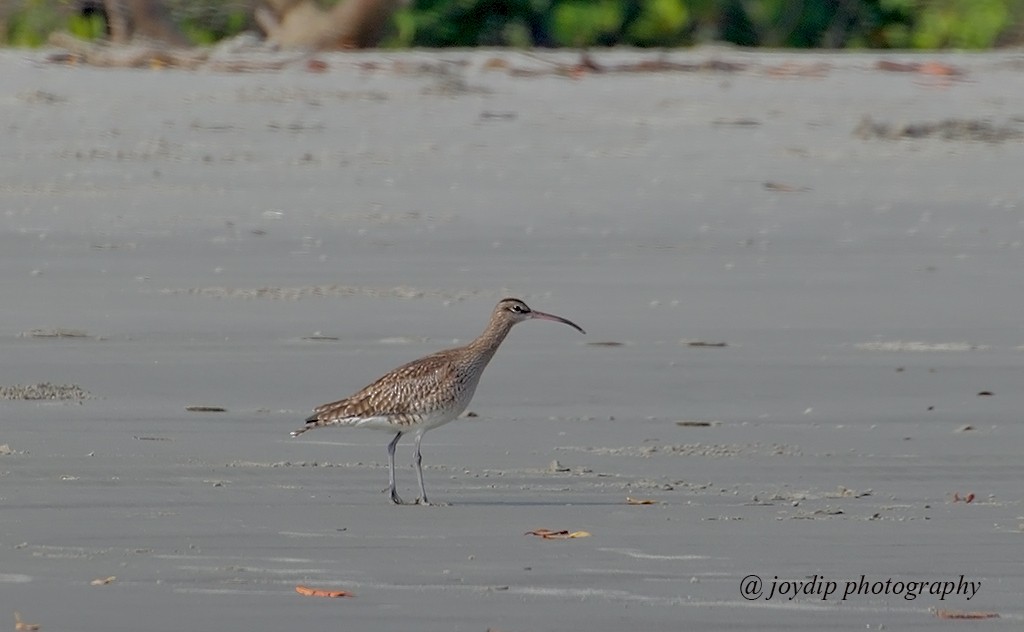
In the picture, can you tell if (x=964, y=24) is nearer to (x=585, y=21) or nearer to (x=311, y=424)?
(x=585, y=21)

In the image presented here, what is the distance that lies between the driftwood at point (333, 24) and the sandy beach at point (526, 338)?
1.29 m

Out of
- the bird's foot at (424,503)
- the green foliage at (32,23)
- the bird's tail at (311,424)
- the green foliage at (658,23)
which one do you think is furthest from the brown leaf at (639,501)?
the green foliage at (658,23)

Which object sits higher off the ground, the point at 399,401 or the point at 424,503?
the point at 399,401

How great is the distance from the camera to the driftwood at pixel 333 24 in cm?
1912

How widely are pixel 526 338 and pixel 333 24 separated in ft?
31.7

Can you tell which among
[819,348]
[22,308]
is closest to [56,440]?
[22,308]

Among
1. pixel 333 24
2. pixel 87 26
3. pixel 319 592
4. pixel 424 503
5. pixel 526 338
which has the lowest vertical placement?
→ pixel 87 26

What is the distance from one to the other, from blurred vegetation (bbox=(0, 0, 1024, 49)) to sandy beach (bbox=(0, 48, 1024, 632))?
2808mm

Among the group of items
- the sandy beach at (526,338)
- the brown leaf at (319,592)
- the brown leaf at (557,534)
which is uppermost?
the brown leaf at (319,592)

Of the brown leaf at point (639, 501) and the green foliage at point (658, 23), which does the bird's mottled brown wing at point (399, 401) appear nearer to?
the brown leaf at point (639, 501)

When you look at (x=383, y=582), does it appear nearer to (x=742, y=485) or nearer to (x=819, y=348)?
(x=742, y=485)

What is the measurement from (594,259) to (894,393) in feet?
10.4

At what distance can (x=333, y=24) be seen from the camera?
1930cm

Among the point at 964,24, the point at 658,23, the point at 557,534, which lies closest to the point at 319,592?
the point at 557,534
